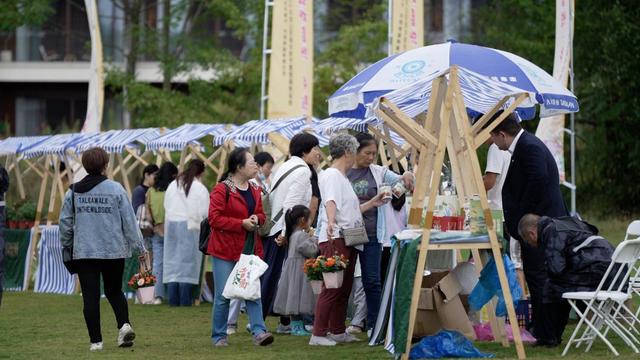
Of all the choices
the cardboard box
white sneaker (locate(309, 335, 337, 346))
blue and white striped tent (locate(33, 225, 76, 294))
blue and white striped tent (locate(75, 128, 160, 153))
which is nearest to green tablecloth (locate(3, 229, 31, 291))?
blue and white striped tent (locate(33, 225, 76, 294))

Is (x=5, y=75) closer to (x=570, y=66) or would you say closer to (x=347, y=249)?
(x=570, y=66)

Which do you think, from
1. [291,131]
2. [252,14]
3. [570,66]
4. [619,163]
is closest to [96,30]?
[291,131]

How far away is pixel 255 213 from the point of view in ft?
37.8

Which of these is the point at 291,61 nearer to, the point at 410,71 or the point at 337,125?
the point at 337,125

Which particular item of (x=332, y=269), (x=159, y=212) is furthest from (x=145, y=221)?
(x=332, y=269)

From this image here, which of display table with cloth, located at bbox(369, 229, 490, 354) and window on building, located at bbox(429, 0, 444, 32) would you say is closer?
display table with cloth, located at bbox(369, 229, 490, 354)

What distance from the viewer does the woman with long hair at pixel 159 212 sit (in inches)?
703

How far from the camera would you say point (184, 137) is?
19219 millimetres

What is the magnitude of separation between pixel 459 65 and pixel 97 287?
12.6 ft

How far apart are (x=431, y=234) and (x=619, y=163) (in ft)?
76.4

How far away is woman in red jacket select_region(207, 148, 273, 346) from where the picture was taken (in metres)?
11.3

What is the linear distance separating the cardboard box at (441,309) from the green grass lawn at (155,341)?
13.5 inches

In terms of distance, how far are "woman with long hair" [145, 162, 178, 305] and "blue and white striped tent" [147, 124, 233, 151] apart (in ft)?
3.39

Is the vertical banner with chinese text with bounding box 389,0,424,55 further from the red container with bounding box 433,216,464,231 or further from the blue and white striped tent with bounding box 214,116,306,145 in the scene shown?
the red container with bounding box 433,216,464,231
